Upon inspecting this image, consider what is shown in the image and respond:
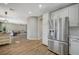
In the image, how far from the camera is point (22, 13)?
2.46 meters

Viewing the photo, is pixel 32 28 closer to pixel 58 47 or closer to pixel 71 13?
pixel 58 47

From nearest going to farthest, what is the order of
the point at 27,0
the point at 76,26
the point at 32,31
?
1. the point at 27,0
2. the point at 76,26
3. the point at 32,31

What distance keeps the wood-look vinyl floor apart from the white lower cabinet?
49 centimetres

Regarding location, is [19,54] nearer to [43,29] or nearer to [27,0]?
[43,29]

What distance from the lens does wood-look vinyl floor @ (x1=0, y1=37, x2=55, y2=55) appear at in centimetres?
233

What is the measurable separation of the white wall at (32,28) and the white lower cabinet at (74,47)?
0.90 m

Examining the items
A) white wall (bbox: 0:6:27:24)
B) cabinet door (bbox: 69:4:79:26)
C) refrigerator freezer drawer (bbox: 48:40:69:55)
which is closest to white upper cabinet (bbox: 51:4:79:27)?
cabinet door (bbox: 69:4:79:26)

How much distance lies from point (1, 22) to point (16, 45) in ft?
2.22

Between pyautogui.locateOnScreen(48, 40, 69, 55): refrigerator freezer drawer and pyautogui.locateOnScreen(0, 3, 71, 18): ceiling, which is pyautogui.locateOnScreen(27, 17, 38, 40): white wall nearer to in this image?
pyautogui.locateOnScreen(0, 3, 71, 18): ceiling

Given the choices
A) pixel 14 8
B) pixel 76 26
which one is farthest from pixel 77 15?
pixel 14 8

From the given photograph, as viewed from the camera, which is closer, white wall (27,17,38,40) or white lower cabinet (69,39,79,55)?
white lower cabinet (69,39,79,55)

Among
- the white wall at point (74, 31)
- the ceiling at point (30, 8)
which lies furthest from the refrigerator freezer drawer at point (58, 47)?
the ceiling at point (30, 8)

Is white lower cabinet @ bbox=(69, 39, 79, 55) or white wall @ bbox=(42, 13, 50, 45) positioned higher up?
white wall @ bbox=(42, 13, 50, 45)

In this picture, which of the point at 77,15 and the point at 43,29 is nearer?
the point at 77,15
